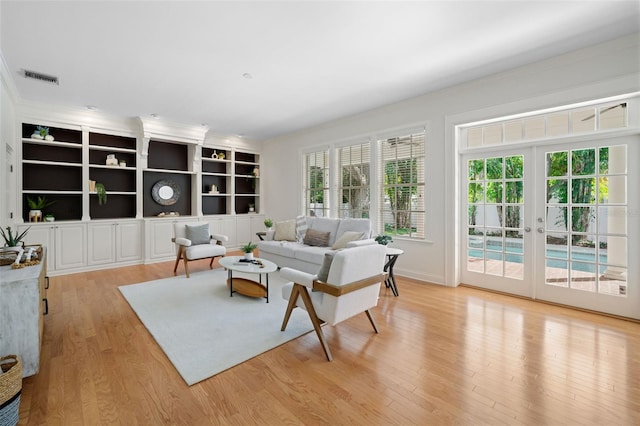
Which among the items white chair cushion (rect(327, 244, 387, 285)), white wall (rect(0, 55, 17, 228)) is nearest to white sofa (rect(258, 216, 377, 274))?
white chair cushion (rect(327, 244, 387, 285))

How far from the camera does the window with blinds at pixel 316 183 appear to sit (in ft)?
20.7

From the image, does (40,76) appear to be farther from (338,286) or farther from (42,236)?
(338,286)

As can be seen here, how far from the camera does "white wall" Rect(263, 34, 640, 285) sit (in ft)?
10.2

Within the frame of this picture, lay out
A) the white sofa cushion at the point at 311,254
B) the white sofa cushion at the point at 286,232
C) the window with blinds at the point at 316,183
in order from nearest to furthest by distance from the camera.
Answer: the white sofa cushion at the point at 311,254
the white sofa cushion at the point at 286,232
the window with blinds at the point at 316,183

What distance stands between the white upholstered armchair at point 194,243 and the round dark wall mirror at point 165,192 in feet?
4.90

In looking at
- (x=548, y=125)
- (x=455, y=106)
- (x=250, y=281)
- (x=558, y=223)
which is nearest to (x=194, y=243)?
(x=250, y=281)

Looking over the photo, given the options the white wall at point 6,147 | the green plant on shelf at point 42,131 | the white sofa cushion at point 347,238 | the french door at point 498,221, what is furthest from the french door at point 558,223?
the green plant on shelf at point 42,131

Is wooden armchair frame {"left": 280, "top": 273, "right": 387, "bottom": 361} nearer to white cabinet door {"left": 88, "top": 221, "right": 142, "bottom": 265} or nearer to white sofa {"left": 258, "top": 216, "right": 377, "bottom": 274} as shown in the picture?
white sofa {"left": 258, "top": 216, "right": 377, "bottom": 274}

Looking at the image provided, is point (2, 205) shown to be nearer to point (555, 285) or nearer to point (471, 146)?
point (471, 146)

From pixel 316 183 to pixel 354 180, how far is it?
3.58 ft

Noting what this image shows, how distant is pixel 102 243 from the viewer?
18.0ft

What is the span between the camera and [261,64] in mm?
3566

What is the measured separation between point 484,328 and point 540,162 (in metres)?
2.24

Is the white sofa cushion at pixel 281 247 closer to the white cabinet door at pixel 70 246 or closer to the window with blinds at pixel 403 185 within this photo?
the window with blinds at pixel 403 185
